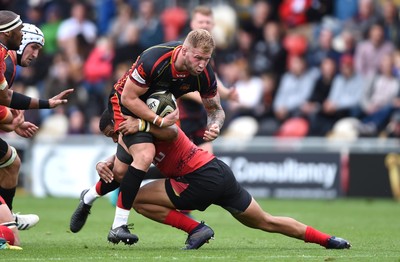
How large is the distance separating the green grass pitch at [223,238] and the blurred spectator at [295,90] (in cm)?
317

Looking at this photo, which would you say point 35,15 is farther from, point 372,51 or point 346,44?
point 372,51

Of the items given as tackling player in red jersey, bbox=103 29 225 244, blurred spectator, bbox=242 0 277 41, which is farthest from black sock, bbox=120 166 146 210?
blurred spectator, bbox=242 0 277 41

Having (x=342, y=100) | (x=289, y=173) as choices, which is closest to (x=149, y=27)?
(x=342, y=100)

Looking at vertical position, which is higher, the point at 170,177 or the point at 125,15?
the point at 125,15

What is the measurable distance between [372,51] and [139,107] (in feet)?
38.7

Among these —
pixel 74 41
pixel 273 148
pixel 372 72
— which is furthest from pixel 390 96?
pixel 74 41

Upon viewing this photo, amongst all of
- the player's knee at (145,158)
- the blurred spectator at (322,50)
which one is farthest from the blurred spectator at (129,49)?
the player's knee at (145,158)

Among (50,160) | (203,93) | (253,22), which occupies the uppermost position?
(253,22)

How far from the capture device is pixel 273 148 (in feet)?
63.5

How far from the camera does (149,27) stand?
22578 mm

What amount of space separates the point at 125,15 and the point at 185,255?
14984 mm

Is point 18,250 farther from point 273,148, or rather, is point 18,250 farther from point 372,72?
point 372,72

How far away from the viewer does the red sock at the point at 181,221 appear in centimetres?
964

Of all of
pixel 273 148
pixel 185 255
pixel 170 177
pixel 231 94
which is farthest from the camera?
pixel 273 148
